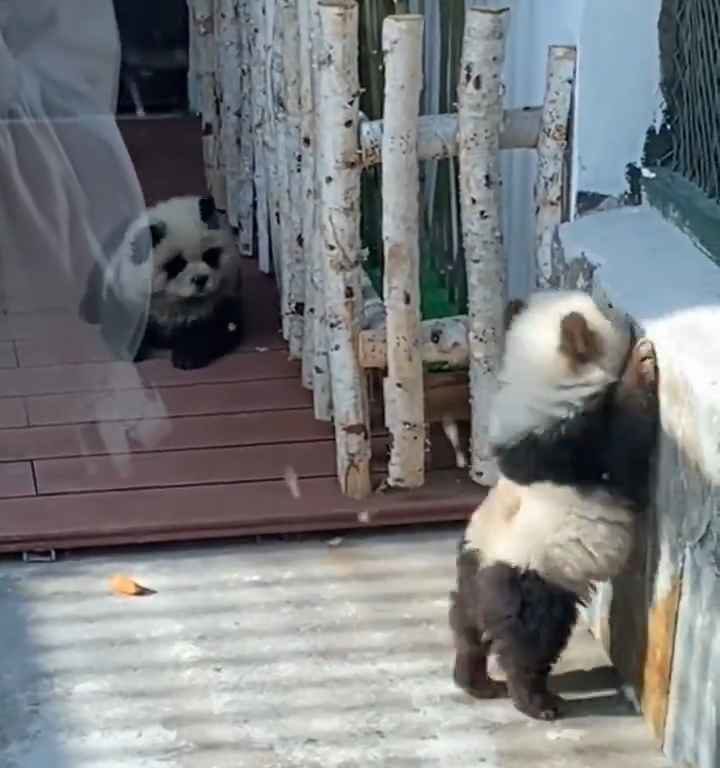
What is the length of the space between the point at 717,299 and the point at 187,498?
145 centimetres

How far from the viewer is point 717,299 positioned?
8.55 feet

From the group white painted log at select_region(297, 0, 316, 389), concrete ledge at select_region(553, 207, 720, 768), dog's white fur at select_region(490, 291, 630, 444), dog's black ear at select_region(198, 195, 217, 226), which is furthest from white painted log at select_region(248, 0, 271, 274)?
dog's white fur at select_region(490, 291, 630, 444)

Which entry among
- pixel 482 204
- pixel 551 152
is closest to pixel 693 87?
pixel 551 152

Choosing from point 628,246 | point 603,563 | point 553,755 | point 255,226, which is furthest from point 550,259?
point 255,226

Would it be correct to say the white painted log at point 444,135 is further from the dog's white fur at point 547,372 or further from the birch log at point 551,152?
the dog's white fur at point 547,372

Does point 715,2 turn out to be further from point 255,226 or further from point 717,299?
point 255,226

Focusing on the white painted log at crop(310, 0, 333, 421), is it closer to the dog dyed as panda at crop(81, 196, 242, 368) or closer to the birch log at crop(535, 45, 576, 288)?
the birch log at crop(535, 45, 576, 288)

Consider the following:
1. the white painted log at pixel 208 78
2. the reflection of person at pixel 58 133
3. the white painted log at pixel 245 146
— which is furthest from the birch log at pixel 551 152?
the white painted log at pixel 208 78

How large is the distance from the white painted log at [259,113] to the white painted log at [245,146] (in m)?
0.07

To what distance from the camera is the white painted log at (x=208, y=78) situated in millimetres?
5473

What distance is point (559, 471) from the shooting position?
2.59 metres

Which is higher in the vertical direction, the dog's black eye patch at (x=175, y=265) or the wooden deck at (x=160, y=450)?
the dog's black eye patch at (x=175, y=265)

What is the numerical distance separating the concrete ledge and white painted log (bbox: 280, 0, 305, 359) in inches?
42.8

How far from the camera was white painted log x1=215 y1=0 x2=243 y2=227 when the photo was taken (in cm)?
502
